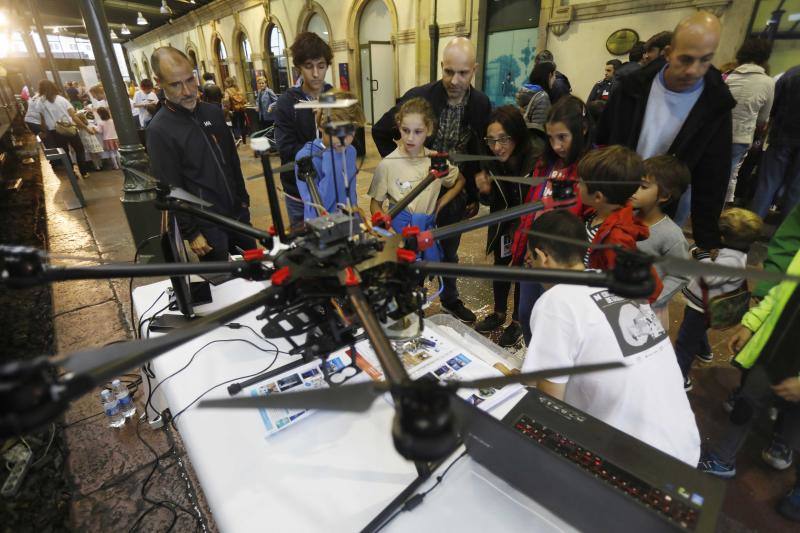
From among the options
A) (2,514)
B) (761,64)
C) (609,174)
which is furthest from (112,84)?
(761,64)

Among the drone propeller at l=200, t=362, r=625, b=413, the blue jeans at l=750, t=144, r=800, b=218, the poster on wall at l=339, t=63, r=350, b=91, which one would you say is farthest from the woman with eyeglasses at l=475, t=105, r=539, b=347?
the poster on wall at l=339, t=63, r=350, b=91

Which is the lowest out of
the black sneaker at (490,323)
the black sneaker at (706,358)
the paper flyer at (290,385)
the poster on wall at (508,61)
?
the black sneaker at (706,358)

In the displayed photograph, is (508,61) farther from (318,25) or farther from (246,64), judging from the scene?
(246,64)

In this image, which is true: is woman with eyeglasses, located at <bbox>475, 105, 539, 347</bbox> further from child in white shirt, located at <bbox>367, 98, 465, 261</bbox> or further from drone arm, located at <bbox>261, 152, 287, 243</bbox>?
drone arm, located at <bbox>261, 152, 287, 243</bbox>

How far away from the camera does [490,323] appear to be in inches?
137

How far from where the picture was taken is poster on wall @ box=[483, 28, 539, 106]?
8.97m

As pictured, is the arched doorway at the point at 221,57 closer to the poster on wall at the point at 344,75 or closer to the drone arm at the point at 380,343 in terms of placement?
the poster on wall at the point at 344,75

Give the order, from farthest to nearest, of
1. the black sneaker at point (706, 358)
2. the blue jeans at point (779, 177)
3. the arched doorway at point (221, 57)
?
the arched doorway at point (221, 57) → the blue jeans at point (779, 177) → the black sneaker at point (706, 358)

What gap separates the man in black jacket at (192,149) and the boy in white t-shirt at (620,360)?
194cm

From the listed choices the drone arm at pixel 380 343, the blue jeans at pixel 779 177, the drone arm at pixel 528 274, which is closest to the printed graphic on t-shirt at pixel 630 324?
the drone arm at pixel 528 274

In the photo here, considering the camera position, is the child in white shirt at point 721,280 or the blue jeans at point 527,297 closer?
the child in white shirt at point 721,280

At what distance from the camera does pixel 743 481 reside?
2.25 meters

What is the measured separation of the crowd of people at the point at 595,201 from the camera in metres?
1.53

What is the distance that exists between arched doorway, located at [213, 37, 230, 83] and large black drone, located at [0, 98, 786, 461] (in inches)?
981
